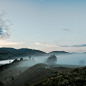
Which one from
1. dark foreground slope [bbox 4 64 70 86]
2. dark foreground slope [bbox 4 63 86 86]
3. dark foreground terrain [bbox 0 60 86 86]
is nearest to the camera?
dark foreground slope [bbox 4 63 86 86]

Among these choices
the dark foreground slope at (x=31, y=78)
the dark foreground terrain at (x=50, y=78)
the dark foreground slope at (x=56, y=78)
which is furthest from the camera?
the dark foreground slope at (x=31, y=78)

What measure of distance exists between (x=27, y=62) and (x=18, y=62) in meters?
12.2

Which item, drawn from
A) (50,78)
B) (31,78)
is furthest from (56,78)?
(31,78)

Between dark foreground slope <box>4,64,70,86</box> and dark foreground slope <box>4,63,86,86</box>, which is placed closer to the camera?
dark foreground slope <box>4,63,86,86</box>

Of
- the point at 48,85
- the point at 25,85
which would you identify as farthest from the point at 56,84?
the point at 25,85

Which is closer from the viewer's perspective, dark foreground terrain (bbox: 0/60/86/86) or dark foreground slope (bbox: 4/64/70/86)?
dark foreground terrain (bbox: 0/60/86/86)

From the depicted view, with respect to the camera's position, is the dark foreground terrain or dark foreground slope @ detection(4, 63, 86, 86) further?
the dark foreground terrain

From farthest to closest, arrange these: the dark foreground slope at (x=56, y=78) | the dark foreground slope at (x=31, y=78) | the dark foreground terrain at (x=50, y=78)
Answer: the dark foreground slope at (x=31, y=78) < the dark foreground terrain at (x=50, y=78) < the dark foreground slope at (x=56, y=78)

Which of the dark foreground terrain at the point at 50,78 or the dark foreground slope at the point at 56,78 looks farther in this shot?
the dark foreground terrain at the point at 50,78

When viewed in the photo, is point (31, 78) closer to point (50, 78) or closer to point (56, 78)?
point (50, 78)

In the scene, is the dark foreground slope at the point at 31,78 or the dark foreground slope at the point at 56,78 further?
the dark foreground slope at the point at 31,78

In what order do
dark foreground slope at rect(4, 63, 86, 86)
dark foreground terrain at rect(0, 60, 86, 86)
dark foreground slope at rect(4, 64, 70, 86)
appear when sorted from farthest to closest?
dark foreground slope at rect(4, 64, 70, 86)
dark foreground terrain at rect(0, 60, 86, 86)
dark foreground slope at rect(4, 63, 86, 86)

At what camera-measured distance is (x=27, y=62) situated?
5920 inches

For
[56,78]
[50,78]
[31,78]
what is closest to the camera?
[56,78]
